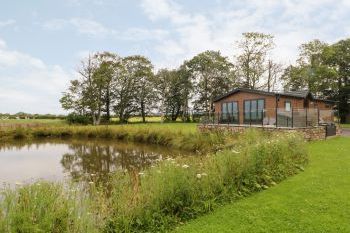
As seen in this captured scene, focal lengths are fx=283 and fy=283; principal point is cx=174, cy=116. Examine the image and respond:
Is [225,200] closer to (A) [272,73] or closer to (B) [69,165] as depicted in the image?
(B) [69,165]

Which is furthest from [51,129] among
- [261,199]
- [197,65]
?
[261,199]

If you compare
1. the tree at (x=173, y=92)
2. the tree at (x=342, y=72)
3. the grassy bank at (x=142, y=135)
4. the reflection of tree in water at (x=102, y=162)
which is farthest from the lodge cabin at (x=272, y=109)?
the tree at (x=173, y=92)

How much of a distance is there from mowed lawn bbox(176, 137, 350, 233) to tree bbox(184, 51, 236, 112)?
1546 inches

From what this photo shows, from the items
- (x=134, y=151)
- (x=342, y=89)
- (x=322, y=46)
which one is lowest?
(x=134, y=151)

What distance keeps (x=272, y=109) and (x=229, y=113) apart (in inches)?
147

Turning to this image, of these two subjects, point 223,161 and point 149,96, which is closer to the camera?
point 223,161

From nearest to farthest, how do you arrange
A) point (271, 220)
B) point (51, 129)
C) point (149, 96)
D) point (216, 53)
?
point (271, 220), point (51, 129), point (216, 53), point (149, 96)

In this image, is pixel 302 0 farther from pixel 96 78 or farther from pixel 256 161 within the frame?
pixel 96 78

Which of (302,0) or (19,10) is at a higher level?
(302,0)

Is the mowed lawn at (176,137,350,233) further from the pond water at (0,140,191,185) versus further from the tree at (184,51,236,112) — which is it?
the tree at (184,51,236,112)

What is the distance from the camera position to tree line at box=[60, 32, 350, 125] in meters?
39.9

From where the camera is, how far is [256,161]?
7.93 meters

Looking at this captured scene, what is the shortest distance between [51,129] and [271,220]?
30.5 m

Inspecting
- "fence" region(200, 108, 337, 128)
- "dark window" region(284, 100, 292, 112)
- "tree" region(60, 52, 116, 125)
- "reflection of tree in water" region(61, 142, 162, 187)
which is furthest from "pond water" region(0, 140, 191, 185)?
"tree" region(60, 52, 116, 125)
